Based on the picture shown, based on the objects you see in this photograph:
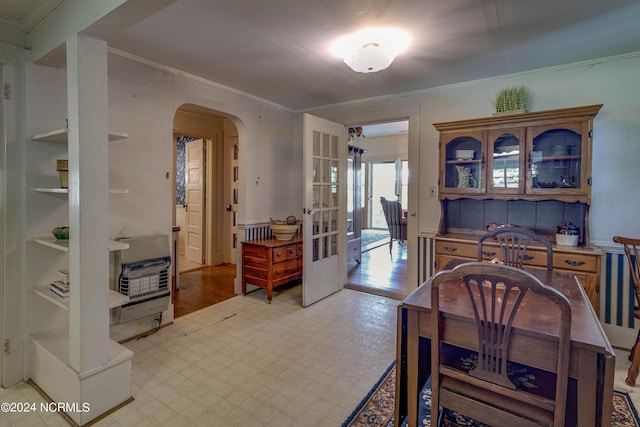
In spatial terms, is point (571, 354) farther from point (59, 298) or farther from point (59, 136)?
point (59, 136)

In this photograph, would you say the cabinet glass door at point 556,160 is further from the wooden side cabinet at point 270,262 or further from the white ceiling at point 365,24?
the wooden side cabinet at point 270,262

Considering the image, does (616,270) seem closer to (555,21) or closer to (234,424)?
(555,21)

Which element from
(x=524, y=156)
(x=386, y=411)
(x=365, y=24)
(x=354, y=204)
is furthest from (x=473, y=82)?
(x=386, y=411)

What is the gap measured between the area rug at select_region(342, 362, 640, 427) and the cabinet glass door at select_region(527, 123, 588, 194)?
1.53 meters

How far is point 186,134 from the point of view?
4.79m

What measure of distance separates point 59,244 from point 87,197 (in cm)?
46

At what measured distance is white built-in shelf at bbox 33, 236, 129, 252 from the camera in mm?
1793

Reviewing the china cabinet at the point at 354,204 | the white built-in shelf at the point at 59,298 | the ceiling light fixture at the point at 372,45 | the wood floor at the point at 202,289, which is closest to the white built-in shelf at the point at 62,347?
the white built-in shelf at the point at 59,298

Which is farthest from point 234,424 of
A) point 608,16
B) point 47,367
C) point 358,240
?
point 358,240

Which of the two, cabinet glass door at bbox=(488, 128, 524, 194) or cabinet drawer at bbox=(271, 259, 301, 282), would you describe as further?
cabinet drawer at bbox=(271, 259, 301, 282)

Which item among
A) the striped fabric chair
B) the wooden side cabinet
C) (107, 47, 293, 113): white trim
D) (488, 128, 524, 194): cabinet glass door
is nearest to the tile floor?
the wooden side cabinet

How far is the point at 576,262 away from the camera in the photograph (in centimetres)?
→ 246

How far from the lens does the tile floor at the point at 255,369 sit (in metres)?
1.78

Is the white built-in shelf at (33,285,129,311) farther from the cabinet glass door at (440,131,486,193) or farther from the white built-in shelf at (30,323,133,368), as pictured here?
the cabinet glass door at (440,131,486,193)
